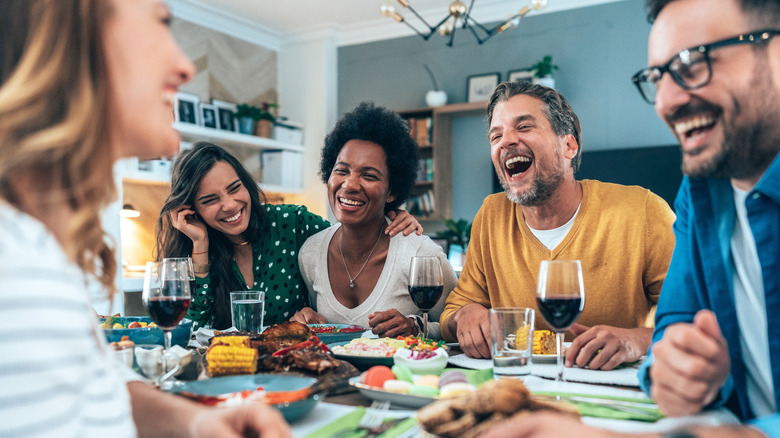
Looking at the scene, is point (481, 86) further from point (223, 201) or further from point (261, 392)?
point (261, 392)

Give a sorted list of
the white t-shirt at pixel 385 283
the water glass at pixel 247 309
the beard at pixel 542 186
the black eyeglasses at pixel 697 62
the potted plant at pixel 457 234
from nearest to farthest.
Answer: the black eyeglasses at pixel 697 62 < the water glass at pixel 247 309 < the beard at pixel 542 186 < the white t-shirt at pixel 385 283 < the potted plant at pixel 457 234

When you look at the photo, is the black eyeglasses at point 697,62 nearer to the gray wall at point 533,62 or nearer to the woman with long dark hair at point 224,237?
the woman with long dark hair at point 224,237

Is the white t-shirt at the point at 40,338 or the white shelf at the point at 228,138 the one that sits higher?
the white shelf at the point at 228,138

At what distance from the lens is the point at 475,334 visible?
1.40 m

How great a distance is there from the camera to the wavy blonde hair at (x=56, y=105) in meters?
0.56

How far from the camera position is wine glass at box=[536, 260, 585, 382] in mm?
1076

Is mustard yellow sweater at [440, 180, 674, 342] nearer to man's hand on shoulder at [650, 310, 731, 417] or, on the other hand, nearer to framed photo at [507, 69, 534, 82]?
man's hand on shoulder at [650, 310, 731, 417]

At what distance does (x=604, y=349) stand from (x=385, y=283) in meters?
1.11

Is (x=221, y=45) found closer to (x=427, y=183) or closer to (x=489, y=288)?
(x=427, y=183)

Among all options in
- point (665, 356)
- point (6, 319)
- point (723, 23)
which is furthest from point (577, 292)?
point (6, 319)

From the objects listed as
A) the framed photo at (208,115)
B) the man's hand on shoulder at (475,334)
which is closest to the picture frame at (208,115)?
the framed photo at (208,115)

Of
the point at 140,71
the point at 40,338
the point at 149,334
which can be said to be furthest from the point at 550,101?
the point at 40,338

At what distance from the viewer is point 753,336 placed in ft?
3.23

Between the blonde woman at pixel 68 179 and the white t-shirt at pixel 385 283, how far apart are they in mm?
1433
